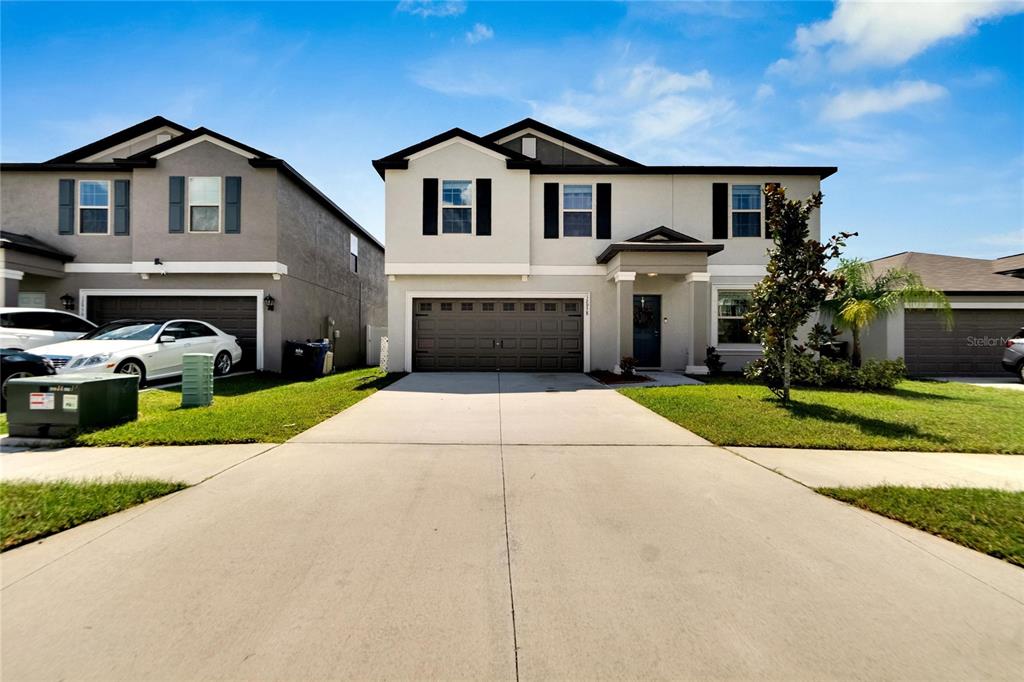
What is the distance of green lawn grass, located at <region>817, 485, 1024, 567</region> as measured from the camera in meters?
3.07

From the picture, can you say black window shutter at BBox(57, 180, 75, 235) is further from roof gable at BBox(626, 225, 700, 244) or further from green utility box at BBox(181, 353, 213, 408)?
roof gable at BBox(626, 225, 700, 244)

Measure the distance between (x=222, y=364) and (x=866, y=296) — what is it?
17.5m

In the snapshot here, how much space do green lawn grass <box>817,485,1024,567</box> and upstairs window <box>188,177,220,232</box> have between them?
15596 millimetres

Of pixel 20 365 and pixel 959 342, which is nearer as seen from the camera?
pixel 20 365

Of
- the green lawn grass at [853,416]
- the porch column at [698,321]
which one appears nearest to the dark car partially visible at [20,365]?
the green lawn grass at [853,416]

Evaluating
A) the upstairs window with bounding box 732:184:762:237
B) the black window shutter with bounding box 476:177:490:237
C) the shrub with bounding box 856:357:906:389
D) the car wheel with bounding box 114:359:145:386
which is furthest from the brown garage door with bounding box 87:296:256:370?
the shrub with bounding box 856:357:906:389

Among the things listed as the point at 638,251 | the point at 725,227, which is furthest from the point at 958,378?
the point at 638,251

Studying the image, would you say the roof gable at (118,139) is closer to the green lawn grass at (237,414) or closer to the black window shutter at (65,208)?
the black window shutter at (65,208)

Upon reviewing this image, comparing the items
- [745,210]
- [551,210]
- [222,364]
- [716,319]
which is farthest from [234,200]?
[745,210]

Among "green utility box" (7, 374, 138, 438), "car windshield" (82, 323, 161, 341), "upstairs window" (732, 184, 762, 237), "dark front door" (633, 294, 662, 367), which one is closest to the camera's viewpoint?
"green utility box" (7, 374, 138, 438)

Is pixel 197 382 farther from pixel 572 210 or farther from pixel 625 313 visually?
pixel 572 210

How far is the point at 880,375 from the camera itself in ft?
32.7

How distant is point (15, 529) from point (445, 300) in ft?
35.0

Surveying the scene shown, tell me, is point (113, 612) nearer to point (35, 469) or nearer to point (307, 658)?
point (307, 658)
